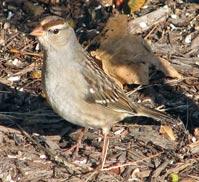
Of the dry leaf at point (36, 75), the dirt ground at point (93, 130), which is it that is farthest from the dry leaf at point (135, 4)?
the dry leaf at point (36, 75)

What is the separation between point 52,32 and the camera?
5.97m

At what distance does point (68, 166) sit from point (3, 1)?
2711 millimetres

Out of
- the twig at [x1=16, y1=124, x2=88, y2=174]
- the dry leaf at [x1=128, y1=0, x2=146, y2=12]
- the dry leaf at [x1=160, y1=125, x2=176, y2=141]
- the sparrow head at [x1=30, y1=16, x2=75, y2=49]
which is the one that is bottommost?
the dry leaf at [x1=160, y1=125, x2=176, y2=141]

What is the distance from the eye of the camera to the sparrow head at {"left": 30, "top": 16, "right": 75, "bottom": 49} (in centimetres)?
588

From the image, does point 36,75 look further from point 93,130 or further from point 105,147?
point 105,147

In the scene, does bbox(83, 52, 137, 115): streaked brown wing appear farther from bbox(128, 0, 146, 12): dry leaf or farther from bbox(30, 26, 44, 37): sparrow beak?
bbox(128, 0, 146, 12): dry leaf

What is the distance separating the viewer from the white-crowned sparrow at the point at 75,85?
594cm

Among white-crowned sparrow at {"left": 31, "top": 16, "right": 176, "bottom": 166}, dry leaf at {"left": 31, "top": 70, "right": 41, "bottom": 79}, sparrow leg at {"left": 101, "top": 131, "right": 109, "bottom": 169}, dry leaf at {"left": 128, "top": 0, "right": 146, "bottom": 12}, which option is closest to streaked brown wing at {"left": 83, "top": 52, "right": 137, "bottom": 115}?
white-crowned sparrow at {"left": 31, "top": 16, "right": 176, "bottom": 166}

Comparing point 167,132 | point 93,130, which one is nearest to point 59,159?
point 93,130

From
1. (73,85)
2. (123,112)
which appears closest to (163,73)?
(123,112)

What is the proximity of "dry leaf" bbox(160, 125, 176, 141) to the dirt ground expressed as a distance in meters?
0.03

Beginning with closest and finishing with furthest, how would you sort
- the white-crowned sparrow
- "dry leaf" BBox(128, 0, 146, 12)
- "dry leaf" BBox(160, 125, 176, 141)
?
the white-crowned sparrow < "dry leaf" BBox(160, 125, 176, 141) < "dry leaf" BBox(128, 0, 146, 12)

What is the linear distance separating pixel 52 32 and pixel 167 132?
1374mm

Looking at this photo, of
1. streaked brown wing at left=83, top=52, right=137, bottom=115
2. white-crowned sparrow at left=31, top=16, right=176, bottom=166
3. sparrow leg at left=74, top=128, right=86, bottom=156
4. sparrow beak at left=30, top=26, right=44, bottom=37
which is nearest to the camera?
sparrow beak at left=30, top=26, right=44, bottom=37
